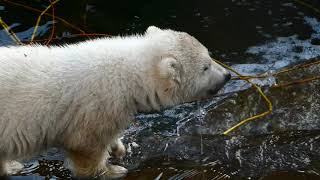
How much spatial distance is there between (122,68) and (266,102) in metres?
2.44

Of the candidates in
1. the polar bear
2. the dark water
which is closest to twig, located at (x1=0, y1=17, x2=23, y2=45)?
the dark water

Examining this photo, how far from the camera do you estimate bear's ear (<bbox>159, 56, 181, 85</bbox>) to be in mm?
5504

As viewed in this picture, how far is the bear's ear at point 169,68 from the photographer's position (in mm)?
5504

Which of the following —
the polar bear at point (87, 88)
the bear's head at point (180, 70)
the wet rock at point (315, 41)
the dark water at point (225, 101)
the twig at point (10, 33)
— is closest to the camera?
the polar bear at point (87, 88)

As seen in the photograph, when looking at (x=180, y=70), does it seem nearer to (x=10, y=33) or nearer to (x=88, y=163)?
(x=88, y=163)

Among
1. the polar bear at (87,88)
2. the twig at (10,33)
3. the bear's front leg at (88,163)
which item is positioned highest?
the twig at (10,33)

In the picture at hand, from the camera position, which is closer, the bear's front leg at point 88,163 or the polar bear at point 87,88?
the polar bear at point 87,88

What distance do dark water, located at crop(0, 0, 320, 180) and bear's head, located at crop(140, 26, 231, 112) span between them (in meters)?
0.85

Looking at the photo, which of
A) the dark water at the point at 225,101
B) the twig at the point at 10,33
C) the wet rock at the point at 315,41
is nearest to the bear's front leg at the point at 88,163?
the dark water at the point at 225,101

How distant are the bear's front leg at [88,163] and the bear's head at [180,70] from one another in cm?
85

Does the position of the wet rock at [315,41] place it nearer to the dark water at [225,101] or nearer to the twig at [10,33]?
the dark water at [225,101]

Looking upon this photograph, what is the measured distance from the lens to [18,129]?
17.8ft

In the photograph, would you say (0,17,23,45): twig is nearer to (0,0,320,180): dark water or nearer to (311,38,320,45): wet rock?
(0,0,320,180): dark water

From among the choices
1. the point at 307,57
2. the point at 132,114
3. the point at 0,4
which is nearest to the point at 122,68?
the point at 132,114
